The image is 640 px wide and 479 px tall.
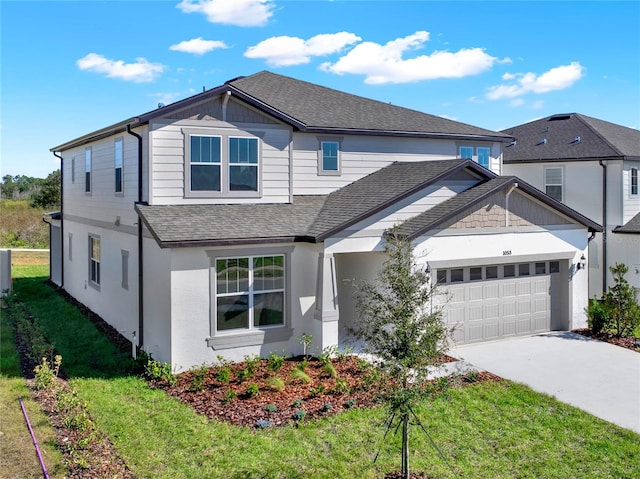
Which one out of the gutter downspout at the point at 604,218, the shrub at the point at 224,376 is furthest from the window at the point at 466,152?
the shrub at the point at 224,376

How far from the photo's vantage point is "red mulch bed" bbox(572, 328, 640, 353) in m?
14.8

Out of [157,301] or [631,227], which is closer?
[157,301]

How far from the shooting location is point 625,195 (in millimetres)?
20703

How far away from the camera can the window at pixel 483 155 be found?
758 inches

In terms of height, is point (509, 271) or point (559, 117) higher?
point (559, 117)

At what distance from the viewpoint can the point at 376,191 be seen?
15016 millimetres

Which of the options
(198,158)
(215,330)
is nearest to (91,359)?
(215,330)

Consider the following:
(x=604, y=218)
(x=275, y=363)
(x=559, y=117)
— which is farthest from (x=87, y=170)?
(x=559, y=117)

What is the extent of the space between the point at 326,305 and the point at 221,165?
4.21m

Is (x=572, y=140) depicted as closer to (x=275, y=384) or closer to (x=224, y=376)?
(x=275, y=384)

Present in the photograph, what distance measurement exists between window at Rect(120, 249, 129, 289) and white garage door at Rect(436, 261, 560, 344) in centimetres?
804

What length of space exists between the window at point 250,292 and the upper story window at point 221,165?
2101 mm

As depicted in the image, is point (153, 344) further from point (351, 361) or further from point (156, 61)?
point (156, 61)

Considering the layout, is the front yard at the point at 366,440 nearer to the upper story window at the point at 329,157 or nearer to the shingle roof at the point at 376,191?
the shingle roof at the point at 376,191
